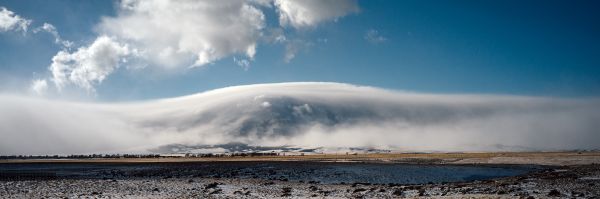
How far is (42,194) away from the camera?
108 ft

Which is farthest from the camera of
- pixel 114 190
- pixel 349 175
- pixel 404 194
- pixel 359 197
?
pixel 349 175

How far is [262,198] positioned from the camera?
32.2 metres

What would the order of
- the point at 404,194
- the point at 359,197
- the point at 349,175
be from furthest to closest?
the point at 349,175
the point at 404,194
the point at 359,197

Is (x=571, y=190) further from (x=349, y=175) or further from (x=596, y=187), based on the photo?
(x=349, y=175)

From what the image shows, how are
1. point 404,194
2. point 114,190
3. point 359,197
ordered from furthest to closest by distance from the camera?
point 114,190, point 404,194, point 359,197

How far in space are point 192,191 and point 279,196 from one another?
7.84m

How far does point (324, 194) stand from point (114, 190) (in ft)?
55.8

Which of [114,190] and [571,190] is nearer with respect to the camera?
[571,190]

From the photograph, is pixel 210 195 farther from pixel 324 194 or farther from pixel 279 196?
pixel 324 194

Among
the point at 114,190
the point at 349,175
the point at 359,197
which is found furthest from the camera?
the point at 349,175

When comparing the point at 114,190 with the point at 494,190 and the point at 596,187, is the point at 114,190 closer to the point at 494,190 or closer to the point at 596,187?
the point at 494,190

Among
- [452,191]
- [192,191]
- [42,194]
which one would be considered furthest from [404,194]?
[42,194]

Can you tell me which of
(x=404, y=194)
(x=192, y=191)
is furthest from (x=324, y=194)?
(x=192, y=191)

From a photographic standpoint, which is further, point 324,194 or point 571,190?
point 324,194
